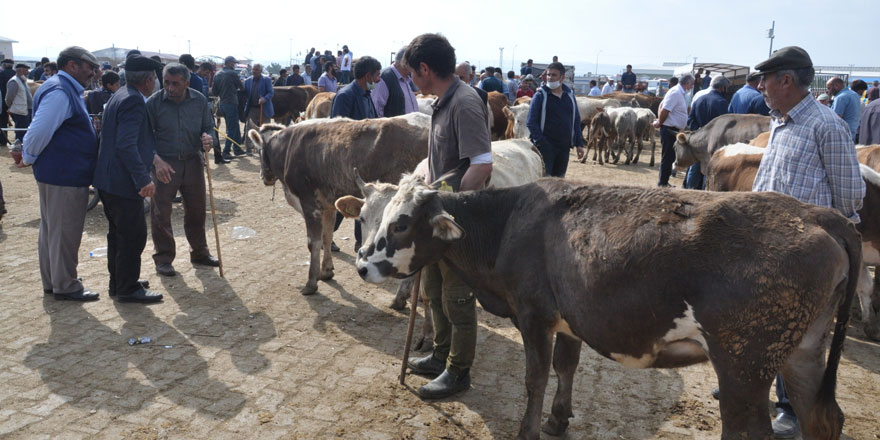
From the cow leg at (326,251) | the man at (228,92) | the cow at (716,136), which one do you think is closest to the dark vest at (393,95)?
the cow leg at (326,251)

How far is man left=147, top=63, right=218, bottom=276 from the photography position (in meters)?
6.95

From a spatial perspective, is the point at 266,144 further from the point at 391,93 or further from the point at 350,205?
the point at 350,205

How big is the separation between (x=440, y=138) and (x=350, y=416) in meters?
2.09

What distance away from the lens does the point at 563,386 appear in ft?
13.6

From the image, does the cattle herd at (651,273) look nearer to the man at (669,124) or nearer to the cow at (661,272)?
the cow at (661,272)

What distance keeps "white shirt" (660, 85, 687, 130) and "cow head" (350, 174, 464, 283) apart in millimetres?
10225

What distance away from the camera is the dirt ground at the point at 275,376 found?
13.9 ft

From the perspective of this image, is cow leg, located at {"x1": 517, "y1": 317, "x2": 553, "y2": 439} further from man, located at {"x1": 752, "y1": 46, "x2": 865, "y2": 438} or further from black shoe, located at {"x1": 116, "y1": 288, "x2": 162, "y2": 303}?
black shoe, located at {"x1": 116, "y1": 288, "x2": 162, "y2": 303}

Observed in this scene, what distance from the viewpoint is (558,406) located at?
13.7ft

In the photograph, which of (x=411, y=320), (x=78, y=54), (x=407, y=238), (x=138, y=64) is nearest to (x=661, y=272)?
(x=407, y=238)

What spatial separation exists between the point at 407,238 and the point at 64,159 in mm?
4116

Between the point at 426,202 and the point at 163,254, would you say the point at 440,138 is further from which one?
the point at 163,254

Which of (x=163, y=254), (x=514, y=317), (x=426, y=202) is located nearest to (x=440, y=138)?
(x=426, y=202)

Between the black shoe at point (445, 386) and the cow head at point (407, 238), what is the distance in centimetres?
103
